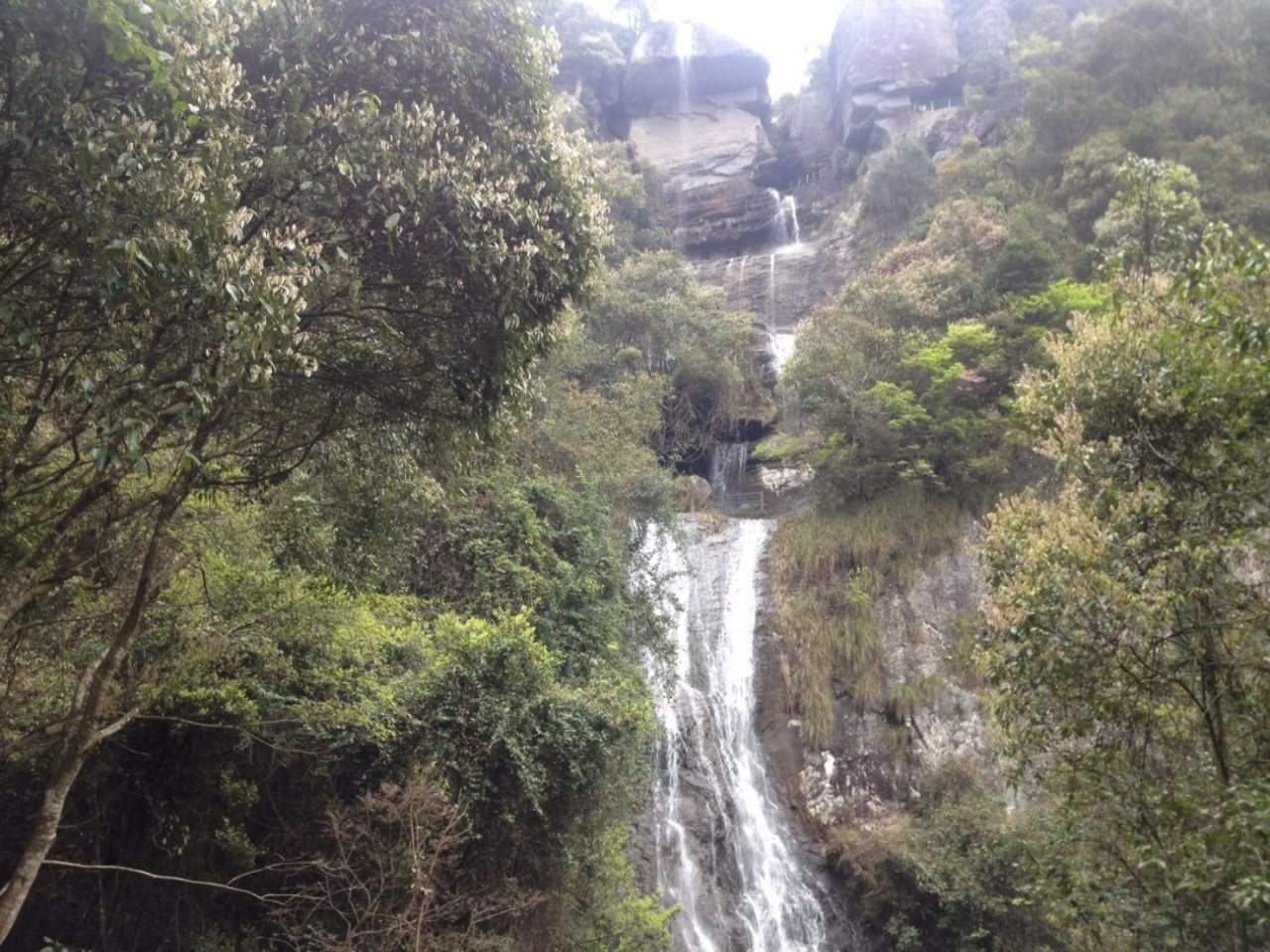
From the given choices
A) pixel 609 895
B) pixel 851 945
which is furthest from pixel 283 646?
pixel 851 945

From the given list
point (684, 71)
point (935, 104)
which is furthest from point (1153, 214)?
point (684, 71)

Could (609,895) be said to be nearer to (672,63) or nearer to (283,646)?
(283,646)

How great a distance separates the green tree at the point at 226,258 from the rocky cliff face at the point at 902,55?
3564 cm

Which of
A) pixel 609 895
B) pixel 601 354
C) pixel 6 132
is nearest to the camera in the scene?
pixel 6 132

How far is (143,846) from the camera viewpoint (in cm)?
Result: 773

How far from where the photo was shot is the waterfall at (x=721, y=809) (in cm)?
1296

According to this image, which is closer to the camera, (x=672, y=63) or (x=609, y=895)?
(x=609, y=895)

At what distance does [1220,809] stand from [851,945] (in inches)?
368

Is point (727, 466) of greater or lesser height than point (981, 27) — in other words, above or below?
below

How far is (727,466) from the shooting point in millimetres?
25094

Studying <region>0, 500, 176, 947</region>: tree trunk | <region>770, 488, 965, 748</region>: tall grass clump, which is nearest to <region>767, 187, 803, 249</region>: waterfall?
<region>770, 488, 965, 748</region>: tall grass clump

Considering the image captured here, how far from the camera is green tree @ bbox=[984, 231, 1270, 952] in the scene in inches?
218

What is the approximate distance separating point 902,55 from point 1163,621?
39.1m

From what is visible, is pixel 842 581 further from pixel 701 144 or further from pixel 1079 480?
pixel 701 144
